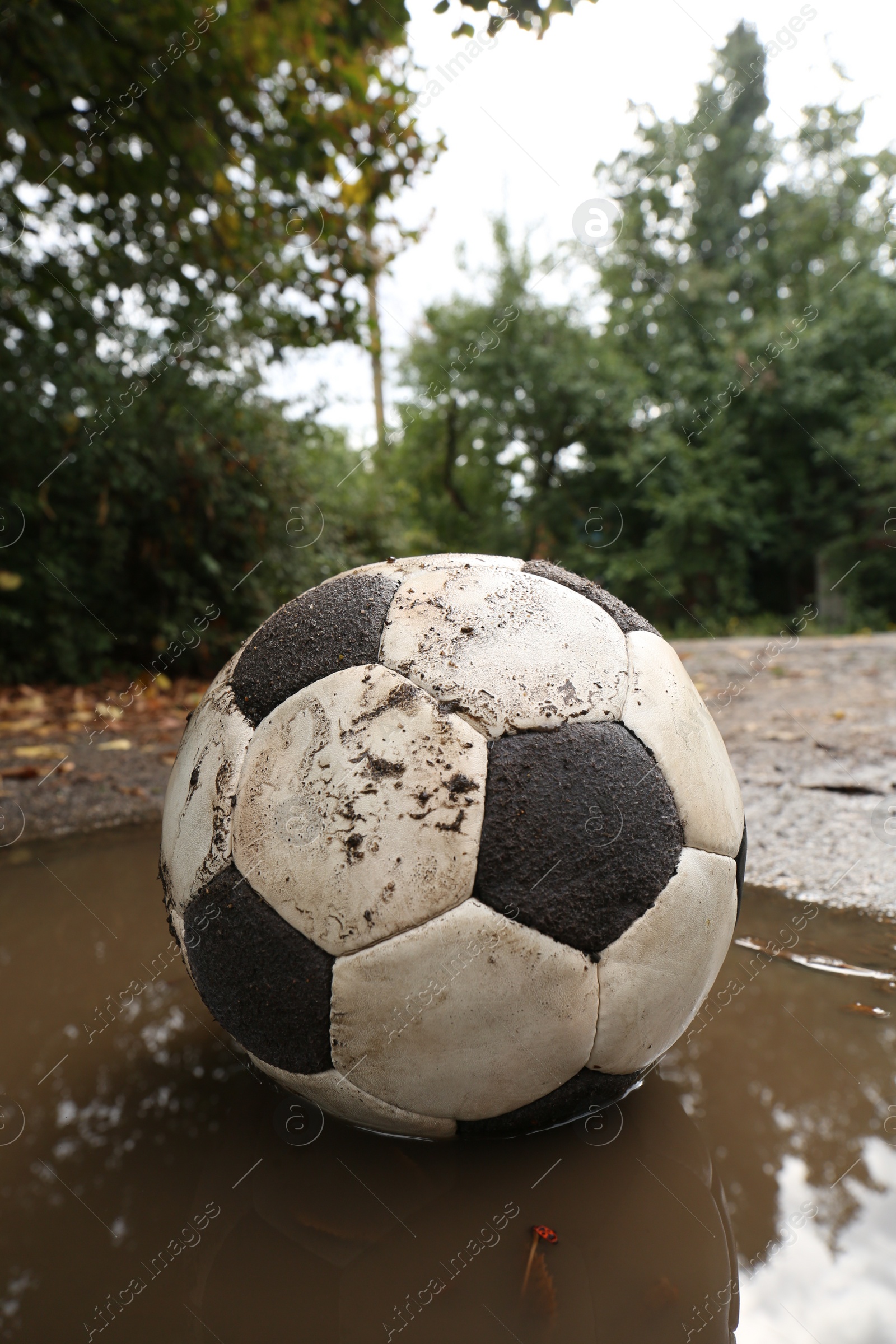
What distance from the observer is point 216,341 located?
7.26 meters

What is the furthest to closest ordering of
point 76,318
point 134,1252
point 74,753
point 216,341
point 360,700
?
point 216,341 < point 76,318 < point 74,753 < point 360,700 < point 134,1252

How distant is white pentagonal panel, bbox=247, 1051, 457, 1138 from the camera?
1721mm

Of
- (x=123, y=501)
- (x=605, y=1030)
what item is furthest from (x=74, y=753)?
(x=605, y=1030)

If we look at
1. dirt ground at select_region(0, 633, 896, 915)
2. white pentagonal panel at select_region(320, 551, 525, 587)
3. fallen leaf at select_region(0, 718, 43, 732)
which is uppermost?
white pentagonal panel at select_region(320, 551, 525, 587)

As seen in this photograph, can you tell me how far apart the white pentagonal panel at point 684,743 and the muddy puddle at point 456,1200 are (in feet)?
2.07

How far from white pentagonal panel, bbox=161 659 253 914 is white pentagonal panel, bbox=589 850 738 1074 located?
842 millimetres

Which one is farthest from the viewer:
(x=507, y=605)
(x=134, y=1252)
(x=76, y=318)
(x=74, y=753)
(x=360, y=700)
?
(x=76, y=318)

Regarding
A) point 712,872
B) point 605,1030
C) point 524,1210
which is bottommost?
point 524,1210

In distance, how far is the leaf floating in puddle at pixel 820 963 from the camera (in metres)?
2.45

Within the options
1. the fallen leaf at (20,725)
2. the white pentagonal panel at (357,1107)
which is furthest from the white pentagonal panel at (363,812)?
the fallen leaf at (20,725)

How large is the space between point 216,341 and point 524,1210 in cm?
715

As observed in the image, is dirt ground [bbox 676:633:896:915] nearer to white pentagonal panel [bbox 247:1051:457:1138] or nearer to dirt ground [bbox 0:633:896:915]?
dirt ground [bbox 0:633:896:915]

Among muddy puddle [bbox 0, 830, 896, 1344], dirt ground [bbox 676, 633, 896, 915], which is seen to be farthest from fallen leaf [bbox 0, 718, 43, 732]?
dirt ground [bbox 676, 633, 896, 915]

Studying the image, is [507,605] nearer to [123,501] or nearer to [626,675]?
[626,675]
